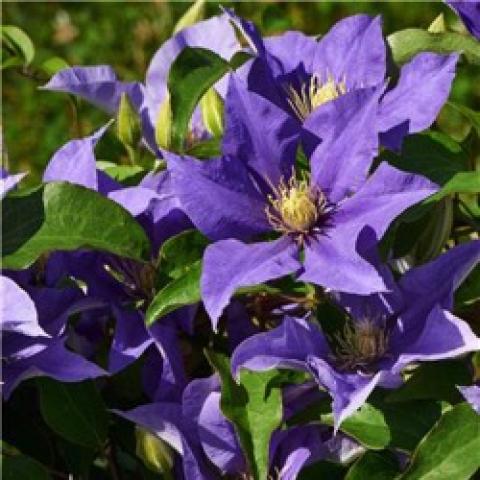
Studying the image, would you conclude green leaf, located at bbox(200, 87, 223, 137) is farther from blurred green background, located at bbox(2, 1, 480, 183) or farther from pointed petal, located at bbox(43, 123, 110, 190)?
blurred green background, located at bbox(2, 1, 480, 183)

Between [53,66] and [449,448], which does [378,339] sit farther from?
[53,66]

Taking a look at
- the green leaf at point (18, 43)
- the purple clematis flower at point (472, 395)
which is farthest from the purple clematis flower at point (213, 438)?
the green leaf at point (18, 43)

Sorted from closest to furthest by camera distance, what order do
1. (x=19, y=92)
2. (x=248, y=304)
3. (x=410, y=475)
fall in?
(x=410, y=475) < (x=248, y=304) < (x=19, y=92)

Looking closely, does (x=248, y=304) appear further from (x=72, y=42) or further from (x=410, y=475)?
(x=72, y=42)

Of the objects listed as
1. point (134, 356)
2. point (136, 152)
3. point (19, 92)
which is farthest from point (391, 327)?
point (19, 92)

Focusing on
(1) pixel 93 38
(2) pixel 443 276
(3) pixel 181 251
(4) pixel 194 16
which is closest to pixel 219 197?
(3) pixel 181 251

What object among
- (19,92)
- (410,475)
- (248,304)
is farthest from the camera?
(19,92)
